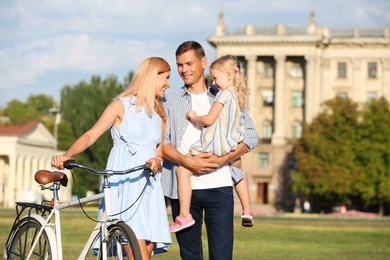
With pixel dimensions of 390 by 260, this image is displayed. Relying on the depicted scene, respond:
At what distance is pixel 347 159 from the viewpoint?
310 feet

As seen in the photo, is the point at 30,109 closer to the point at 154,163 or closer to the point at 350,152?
the point at 350,152

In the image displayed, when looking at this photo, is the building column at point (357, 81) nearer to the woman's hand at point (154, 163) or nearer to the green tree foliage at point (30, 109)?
the green tree foliage at point (30, 109)

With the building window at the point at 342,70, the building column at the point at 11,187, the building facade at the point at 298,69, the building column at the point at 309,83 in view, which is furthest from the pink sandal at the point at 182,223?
the building window at the point at 342,70

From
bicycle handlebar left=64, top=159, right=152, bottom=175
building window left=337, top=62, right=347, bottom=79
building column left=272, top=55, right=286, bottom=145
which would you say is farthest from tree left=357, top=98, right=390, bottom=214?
bicycle handlebar left=64, top=159, right=152, bottom=175

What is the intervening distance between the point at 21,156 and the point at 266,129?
30091mm

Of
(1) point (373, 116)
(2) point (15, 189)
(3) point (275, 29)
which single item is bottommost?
(2) point (15, 189)

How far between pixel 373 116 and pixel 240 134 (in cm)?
8555

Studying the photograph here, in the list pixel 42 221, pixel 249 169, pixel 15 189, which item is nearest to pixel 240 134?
pixel 42 221

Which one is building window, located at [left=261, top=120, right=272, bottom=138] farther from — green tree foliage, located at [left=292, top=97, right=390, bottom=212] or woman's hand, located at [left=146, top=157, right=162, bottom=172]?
woman's hand, located at [left=146, top=157, right=162, bottom=172]

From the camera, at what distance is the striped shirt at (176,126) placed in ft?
31.6

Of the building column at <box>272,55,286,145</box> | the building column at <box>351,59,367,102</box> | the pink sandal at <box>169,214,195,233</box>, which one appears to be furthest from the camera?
the building column at <box>351,59,367,102</box>

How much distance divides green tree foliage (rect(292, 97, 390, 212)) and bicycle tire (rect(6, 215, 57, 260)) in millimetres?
84530

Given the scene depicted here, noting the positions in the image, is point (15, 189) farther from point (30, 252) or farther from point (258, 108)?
point (30, 252)

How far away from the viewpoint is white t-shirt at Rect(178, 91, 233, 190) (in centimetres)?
957
